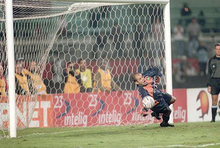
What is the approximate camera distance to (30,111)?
32.4ft

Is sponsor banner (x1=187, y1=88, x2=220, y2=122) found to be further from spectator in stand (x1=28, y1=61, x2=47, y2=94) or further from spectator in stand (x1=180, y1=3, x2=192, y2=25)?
spectator in stand (x1=28, y1=61, x2=47, y2=94)

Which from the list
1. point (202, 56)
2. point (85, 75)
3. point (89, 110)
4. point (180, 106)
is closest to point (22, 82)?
point (89, 110)

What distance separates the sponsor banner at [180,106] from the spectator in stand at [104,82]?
1.67 m

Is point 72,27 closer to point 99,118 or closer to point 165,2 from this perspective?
point 99,118

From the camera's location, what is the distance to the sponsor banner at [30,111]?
30.7 feet

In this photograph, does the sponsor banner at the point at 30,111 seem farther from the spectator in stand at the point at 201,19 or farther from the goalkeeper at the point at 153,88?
the spectator in stand at the point at 201,19

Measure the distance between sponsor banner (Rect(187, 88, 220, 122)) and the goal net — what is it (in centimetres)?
122

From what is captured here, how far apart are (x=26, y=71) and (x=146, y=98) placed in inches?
128

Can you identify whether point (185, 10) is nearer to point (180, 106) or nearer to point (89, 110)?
point (180, 106)

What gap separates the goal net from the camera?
10.0m

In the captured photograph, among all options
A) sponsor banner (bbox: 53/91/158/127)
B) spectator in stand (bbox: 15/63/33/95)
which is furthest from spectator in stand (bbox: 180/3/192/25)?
spectator in stand (bbox: 15/63/33/95)

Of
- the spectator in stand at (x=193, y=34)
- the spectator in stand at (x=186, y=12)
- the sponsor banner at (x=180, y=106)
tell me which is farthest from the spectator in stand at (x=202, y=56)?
the sponsor banner at (x=180, y=106)

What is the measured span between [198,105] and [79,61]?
10.5 ft

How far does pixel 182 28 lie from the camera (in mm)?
15688
